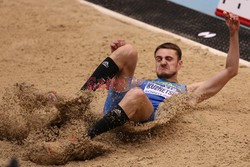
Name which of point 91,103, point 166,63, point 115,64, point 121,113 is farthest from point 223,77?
point 91,103

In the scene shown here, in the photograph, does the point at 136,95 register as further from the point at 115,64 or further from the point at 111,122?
the point at 115,64

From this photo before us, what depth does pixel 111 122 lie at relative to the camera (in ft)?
9.73

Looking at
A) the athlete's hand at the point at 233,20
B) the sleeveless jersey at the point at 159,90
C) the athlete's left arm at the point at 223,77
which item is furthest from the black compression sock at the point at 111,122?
the athlete's hand at the point at 233,20

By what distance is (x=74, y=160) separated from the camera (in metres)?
2.93

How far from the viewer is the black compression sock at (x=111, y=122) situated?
117 inches

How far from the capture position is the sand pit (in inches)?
116

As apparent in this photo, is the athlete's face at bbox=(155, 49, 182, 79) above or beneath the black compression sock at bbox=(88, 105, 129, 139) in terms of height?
above

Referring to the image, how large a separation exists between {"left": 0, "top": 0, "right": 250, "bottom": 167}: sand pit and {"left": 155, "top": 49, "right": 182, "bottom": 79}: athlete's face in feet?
1.06

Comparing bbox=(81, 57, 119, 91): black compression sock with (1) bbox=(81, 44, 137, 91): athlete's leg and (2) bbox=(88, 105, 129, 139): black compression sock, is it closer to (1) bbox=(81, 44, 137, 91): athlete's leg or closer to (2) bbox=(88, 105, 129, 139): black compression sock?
(1) bbox=(81, 44, 137, 91): athlete's leg

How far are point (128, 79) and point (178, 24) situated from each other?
2314 mm

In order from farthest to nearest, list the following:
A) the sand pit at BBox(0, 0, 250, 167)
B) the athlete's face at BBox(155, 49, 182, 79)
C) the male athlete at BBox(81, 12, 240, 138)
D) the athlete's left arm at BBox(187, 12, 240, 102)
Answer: the athlete's face at BBox(155, 49, 182, 79)
the athlete's left arm at BBox(187, 12, 240, 102)
the male athlete at BBox(81, 12, 240, 138)
the sand pit at BBox(0, 0, 250, 167)

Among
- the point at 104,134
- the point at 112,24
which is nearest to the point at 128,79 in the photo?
the point at 104,134

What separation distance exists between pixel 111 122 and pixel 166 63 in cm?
77

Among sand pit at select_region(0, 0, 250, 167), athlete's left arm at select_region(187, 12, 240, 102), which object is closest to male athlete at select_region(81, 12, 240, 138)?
athlete's left arm at select_region(187, 12, 240, 102)
